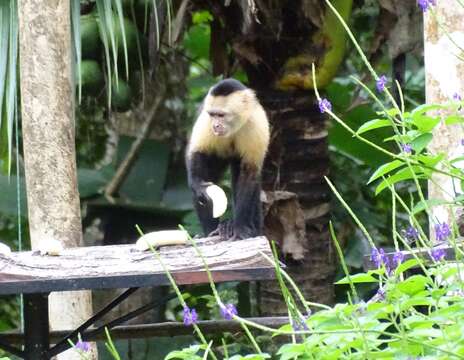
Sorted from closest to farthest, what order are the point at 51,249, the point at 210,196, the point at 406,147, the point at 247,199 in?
the point at 406,147, the point at 51,249, the point at 210,196, the point at 247,199

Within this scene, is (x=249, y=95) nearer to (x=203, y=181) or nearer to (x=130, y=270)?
(x=203, y=181)

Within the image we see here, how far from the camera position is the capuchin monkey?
176 inches

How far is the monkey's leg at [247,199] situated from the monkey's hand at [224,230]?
0.03 metres

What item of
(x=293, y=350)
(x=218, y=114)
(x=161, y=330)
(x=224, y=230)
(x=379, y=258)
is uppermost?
(x=218, y=114)

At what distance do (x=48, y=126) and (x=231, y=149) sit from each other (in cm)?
110

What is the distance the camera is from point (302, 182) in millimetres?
5324

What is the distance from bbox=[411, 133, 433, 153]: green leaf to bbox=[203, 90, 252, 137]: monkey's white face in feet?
8.59

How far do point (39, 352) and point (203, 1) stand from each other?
2.45 m

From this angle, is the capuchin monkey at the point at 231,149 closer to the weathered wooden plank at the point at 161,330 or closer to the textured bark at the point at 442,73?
the weathered wooden plank at the point at 161,330

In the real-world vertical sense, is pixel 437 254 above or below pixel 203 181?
above

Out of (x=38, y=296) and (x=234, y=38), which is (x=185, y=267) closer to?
(x=38, y=296)

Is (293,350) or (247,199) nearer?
(293,350)

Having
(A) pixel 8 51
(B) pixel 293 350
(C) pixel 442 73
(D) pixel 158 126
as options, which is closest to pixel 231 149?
(A) pixel 8 51

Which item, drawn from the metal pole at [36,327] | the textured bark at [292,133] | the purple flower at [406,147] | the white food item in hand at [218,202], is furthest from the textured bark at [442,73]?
the purple flower at [406,147]
